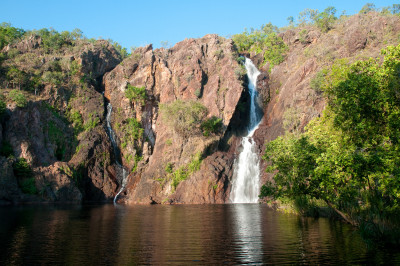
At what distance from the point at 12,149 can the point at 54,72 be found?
2498cm

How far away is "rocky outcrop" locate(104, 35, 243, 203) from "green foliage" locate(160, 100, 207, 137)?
1.27 metres

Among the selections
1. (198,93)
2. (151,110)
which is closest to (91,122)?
(151,110)

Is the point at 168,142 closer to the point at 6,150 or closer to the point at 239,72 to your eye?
the point at 239,72

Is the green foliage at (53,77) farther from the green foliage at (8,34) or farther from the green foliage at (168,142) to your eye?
the green foliage at (168,142)

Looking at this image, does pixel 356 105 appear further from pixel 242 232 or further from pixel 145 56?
pixel 145 56

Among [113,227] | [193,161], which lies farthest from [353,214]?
[193,161]

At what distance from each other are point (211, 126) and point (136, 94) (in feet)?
69.3

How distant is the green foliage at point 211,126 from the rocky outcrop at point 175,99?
1.24 m

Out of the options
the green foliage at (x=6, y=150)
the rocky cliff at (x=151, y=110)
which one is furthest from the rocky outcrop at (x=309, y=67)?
the green foliage at (x=6, y=150)

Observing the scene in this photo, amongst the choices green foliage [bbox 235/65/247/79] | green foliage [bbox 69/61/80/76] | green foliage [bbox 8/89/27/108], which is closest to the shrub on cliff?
green foliage [bbox 8/89/27/108]

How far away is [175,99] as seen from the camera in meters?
74.4

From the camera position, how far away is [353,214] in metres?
20.0

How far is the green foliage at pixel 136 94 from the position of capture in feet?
245

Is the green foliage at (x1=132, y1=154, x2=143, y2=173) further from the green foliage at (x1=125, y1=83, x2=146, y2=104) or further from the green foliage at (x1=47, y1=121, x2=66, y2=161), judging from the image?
the green foliage at (x1=47, y1=121, x2=66, y2=161)
